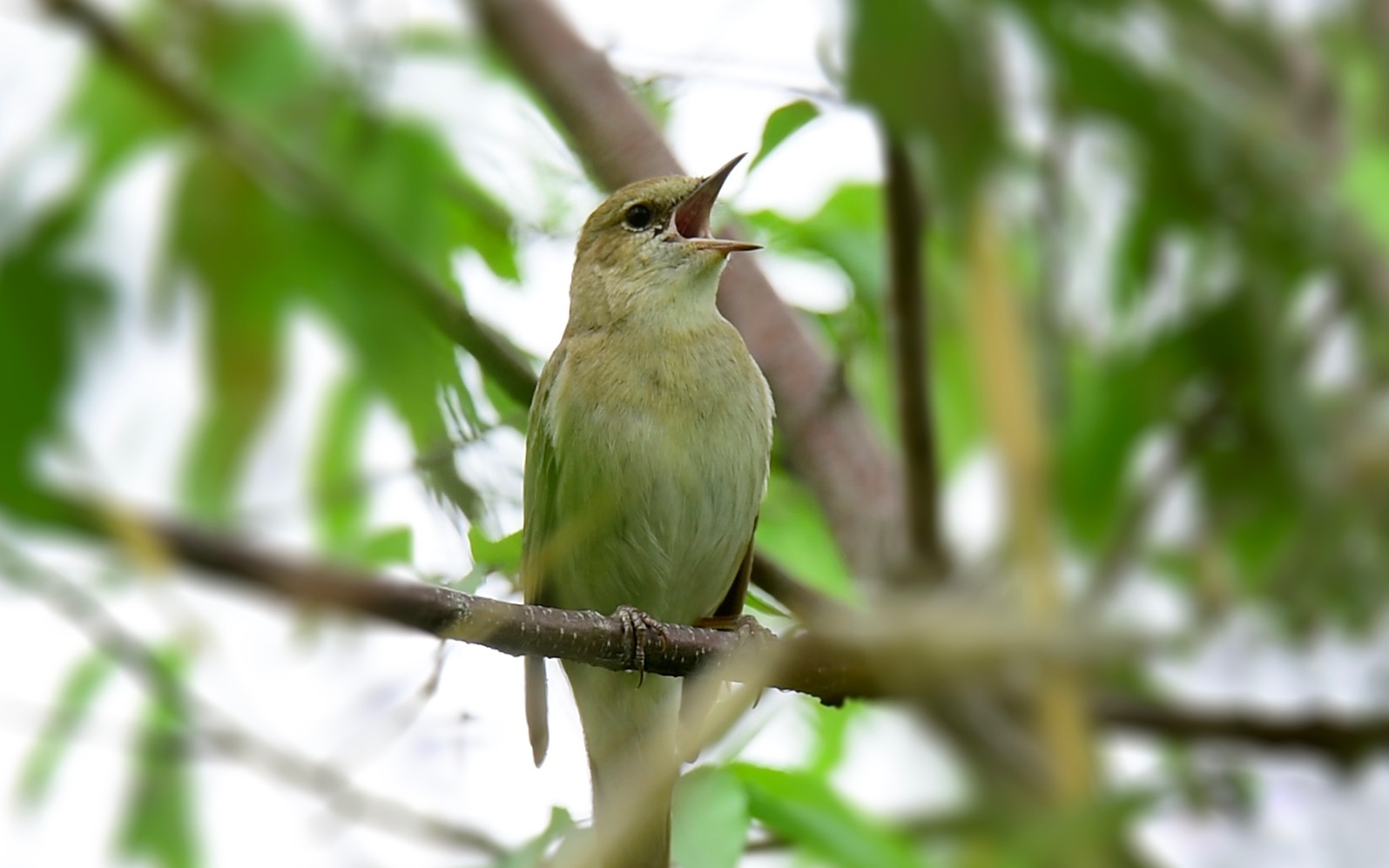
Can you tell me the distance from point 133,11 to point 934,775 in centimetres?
280

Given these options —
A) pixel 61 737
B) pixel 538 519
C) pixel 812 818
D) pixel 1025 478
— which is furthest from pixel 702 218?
pixel 61 737

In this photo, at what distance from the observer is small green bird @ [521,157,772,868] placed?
258cm

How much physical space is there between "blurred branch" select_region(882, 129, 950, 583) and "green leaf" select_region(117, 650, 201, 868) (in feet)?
4.75

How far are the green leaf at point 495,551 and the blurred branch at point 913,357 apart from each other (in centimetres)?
95

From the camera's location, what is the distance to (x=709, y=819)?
191 centimetres

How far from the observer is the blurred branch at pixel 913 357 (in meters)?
2.47

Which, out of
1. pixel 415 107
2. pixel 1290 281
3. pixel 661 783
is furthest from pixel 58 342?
pixel 1290 281

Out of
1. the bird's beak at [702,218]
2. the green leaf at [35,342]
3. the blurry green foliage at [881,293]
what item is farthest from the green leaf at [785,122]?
the green leaf at [35,342]

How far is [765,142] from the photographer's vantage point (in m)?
1.95

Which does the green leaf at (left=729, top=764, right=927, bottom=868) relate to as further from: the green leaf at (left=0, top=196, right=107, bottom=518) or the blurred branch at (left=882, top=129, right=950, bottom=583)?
the green leaf at (left=0, top=196, right=107, bottom=518)

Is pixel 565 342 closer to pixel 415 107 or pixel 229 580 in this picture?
pixel 415 107

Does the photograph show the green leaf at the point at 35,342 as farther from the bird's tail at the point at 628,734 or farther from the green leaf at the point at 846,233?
the green leaf at the point at 846,233

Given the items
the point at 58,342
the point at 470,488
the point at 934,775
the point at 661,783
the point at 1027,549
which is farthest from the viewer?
the point at 934,775

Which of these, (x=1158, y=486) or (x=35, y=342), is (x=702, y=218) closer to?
(x=35, y=342)
